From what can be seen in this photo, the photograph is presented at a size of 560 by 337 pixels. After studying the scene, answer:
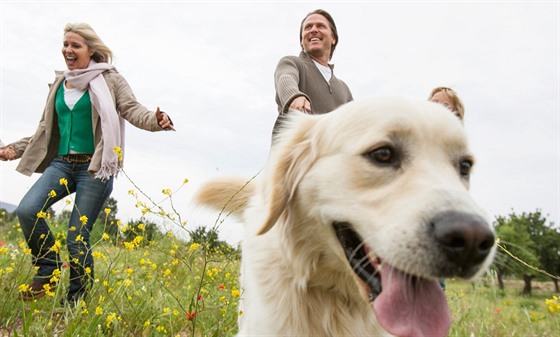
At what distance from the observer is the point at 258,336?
219cm

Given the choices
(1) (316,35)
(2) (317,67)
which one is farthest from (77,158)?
(1) (316,35)

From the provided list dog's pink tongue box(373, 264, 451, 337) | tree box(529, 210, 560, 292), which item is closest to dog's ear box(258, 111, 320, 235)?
dog's pink tongue box(373, 264, 451, 337)

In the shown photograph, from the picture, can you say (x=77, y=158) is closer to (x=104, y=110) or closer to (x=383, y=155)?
(x=104, y=110)

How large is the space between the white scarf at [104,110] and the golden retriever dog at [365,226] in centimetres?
201

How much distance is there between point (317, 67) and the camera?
402cm

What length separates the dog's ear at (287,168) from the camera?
7.29 ft

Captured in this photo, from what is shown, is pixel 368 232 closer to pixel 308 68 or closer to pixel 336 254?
pixel 336 254

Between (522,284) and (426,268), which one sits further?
(522,284)

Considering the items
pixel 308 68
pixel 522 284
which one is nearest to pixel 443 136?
pixel 308 68

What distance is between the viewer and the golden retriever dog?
1716 mm

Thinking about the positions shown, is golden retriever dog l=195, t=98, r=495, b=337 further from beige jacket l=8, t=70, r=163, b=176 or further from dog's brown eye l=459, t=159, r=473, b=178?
beige jacket l=8, t=70, r=163, b=176

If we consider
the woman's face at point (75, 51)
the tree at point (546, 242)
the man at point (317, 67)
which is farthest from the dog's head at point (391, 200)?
the tree at point (546, 242)

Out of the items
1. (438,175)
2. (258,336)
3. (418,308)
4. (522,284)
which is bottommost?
(522,284)

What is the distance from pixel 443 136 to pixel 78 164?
10.9ft
